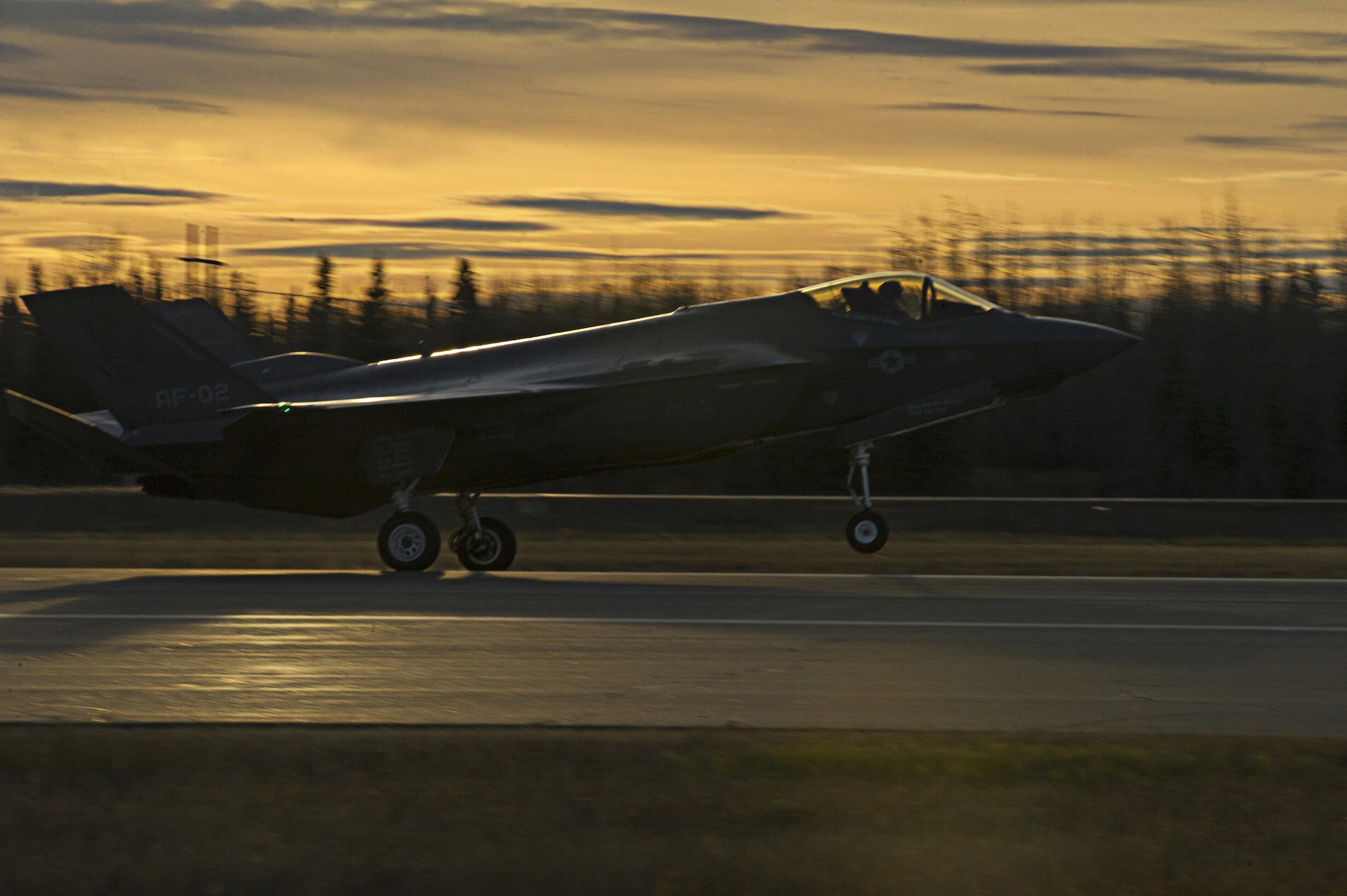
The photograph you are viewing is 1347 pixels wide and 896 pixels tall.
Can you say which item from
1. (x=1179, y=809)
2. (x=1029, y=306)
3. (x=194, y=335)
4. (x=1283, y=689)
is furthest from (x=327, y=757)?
(x=1029, y=306)

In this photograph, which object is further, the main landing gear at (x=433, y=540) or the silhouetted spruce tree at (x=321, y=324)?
the silhouetted spruce tree at (x=321, y=324)

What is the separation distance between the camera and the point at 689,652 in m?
9.88

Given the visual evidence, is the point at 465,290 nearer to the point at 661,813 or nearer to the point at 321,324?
the point at 321,324

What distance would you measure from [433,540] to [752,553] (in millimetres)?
4428

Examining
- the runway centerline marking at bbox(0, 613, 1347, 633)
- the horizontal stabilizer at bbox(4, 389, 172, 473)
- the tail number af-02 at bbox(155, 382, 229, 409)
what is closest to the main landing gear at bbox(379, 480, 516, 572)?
the tail number af-02 at bbox(155, 382, 229, 409)

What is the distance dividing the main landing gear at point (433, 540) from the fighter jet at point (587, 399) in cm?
2

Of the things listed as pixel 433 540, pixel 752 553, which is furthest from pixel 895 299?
pixel 433 540

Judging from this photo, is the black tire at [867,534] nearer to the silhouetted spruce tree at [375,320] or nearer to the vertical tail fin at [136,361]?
the vertical tail fin at [136,361]

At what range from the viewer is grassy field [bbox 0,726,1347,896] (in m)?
4.96

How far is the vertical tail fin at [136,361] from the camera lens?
15641mm

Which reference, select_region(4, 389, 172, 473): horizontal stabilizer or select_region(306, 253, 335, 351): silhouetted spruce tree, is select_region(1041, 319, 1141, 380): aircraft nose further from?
select_region(306, 253, 335, 351): silhouetted spruce tree

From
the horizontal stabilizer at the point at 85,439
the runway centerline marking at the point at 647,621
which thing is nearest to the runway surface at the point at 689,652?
the runway centerline marking at the point at 647,621

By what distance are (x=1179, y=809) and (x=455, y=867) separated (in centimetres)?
306

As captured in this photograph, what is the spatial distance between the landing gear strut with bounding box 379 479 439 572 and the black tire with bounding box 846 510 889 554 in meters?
4.73
